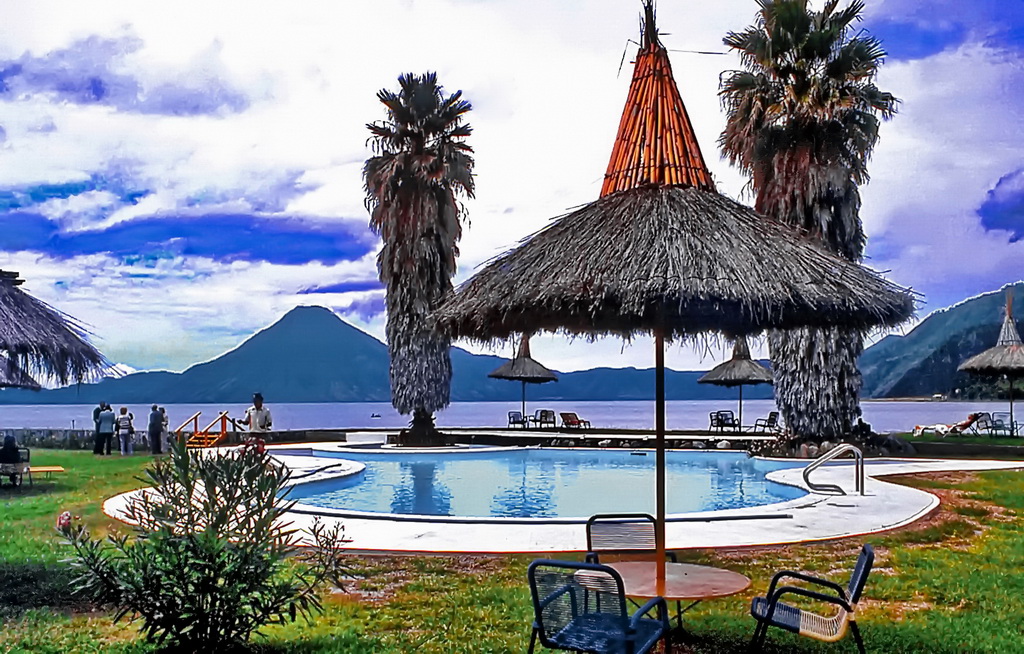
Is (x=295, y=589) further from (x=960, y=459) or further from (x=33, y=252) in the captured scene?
(x=33, y=252)

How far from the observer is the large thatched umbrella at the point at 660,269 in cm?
536

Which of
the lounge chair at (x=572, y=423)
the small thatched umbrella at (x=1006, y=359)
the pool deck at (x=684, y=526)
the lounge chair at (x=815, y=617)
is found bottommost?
the pool deck at (x=684, y=526)

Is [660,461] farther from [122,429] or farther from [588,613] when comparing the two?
[122,429]

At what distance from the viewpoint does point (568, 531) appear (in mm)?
10312

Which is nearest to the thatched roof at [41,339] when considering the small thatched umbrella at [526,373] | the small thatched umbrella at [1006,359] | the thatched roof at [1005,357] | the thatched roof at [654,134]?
the thatched roof at [654,134]

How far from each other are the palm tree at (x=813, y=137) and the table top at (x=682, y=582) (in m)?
13.1

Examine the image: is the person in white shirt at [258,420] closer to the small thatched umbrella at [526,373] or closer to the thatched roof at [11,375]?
the thatched roof at [11,375]

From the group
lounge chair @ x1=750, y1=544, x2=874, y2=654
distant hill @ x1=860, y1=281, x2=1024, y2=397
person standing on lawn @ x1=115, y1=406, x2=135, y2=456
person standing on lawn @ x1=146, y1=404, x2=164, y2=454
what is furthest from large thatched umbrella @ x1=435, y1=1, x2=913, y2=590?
distant hill @ x1=860, y1=281, x2=1024, y2=397

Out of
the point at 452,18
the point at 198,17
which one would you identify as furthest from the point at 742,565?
the point at 198,17

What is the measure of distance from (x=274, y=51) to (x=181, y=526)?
27.6 metres

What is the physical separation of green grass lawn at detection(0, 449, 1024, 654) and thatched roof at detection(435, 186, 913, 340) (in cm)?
203

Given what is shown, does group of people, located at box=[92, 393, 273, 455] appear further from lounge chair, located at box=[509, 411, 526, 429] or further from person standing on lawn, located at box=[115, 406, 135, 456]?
lounge chair, located at box=[509, 411, 526, 429]

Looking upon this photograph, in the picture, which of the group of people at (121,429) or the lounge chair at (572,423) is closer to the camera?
the group of people at (121,429)

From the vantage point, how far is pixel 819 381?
19.1 metres
